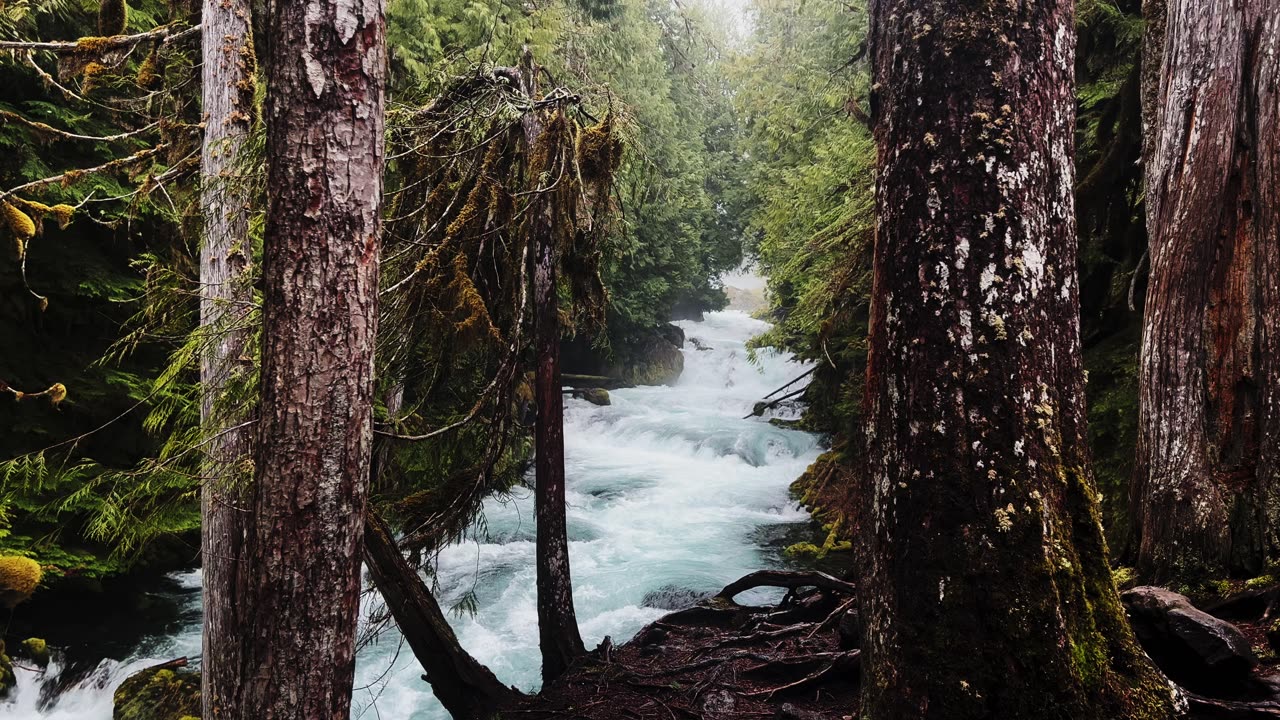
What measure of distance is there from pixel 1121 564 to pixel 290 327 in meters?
5.00

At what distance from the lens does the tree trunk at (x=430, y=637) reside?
496cm

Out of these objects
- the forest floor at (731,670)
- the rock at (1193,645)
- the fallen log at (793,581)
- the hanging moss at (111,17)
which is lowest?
the forest floor at (731,670)

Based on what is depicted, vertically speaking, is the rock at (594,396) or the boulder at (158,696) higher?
the rock at (594,396)

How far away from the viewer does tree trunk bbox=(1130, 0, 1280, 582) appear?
3.77 meters

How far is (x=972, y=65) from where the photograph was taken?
2.02 metres

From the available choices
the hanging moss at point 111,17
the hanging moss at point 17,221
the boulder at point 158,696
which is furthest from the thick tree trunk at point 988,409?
the boulder at point 158,696

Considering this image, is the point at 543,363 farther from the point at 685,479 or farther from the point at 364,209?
the point at 685,479

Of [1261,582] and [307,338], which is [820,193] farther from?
[307,338]

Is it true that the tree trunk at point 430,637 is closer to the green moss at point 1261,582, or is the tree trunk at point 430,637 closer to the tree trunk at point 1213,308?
the tree trunk at point 1213,308

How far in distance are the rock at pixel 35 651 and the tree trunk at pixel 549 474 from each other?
18.4ft

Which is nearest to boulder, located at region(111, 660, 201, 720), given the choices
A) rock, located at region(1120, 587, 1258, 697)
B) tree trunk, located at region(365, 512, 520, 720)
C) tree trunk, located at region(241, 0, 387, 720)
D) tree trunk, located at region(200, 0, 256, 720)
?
tree trunk, located at region(200, 0, 256, 720)

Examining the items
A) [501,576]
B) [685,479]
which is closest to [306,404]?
[501,576]

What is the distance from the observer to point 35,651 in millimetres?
7258

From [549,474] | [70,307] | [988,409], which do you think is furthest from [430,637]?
[70,307]
